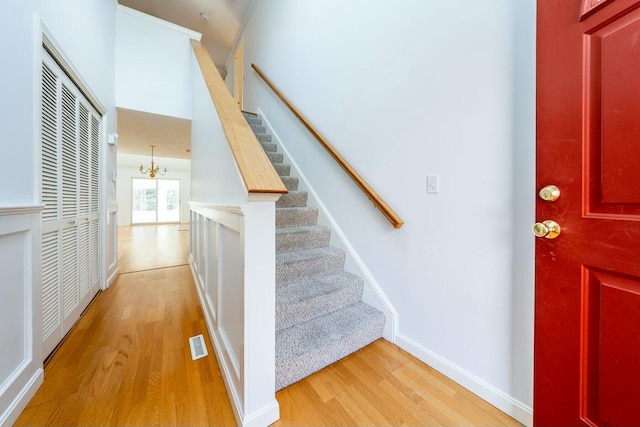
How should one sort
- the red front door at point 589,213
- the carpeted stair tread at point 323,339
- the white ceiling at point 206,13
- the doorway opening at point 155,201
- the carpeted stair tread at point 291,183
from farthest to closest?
the doorway opening at point 155,201, the white ceiling at point 206,13, the carpeted stair tread at point 291,183, the carpeted stair tread at point 323,339, the red front door at point 589,213

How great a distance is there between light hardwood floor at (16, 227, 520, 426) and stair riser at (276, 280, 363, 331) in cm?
30

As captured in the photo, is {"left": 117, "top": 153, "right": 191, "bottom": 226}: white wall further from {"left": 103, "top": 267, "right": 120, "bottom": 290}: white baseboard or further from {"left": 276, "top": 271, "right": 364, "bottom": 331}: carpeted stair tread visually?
{"left": 276, "top": 271, "right": 364, "bottom": 331}: carpeted stair tread

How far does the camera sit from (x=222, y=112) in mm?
1272

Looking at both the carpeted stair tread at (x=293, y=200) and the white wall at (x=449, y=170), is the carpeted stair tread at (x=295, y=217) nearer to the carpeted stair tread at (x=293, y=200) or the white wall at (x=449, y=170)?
the carpeted stair tread at (x=293, y=200)

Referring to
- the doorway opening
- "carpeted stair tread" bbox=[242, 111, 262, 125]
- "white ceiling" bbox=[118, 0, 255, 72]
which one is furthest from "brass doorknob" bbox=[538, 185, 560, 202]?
the doorway opening

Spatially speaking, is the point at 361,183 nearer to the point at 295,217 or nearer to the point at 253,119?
the point at 295,217

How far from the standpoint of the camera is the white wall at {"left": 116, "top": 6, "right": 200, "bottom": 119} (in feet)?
9.30

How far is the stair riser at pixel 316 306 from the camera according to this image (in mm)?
1447

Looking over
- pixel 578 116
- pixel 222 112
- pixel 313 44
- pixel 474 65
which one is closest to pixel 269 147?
pixel 313 44

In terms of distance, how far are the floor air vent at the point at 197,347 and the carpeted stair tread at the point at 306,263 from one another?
60 centimetres

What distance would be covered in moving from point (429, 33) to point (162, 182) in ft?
36.0

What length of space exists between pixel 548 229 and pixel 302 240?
59.1 inches

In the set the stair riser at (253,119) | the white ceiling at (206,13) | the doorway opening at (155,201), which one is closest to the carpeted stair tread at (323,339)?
the stair riser at (253,119)

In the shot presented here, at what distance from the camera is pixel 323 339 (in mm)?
1378
